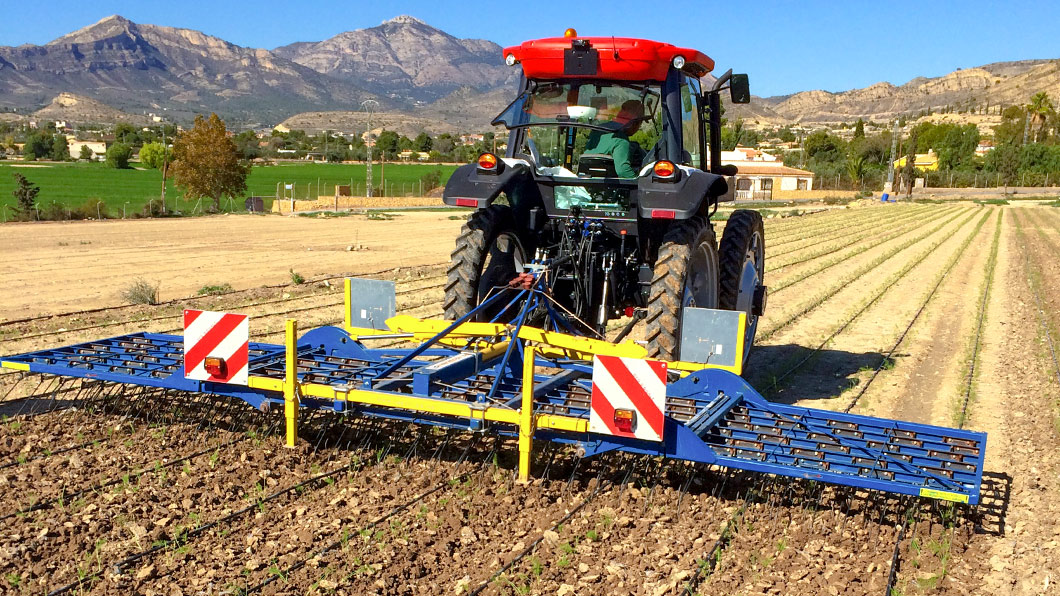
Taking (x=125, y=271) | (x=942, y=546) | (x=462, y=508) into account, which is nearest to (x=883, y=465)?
(x=942, y=546)

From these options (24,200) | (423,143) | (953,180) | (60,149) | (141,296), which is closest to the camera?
(141,296)

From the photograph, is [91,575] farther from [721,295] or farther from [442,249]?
[442,249]

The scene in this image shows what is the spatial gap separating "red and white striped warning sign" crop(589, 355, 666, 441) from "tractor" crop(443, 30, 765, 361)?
135cm

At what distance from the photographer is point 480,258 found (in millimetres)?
6613

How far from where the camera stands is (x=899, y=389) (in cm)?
819

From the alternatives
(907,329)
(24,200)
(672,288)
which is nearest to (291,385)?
Result: (672,288)

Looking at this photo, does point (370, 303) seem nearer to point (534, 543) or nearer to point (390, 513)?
point (390, 513)

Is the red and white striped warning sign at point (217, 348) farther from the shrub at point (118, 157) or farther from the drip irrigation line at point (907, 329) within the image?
the shrub at point (118, 157)

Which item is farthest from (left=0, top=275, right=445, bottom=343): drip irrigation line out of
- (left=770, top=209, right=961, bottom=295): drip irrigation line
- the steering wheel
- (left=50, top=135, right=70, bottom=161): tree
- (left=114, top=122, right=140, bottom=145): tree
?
(left=114, top=122, right=140, bottom=145): tree

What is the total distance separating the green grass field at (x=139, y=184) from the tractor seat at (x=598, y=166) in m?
30.5

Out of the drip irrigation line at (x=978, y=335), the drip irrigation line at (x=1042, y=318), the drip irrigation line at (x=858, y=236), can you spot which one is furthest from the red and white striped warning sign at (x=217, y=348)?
the drip irrigation line at (x=858, y=236)

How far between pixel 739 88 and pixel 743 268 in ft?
4.87

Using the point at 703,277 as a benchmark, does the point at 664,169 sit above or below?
above

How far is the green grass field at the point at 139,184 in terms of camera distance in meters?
43.3
